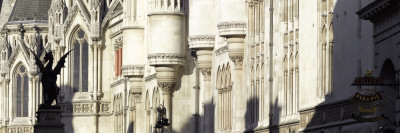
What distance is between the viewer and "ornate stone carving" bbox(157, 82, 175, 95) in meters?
89.8

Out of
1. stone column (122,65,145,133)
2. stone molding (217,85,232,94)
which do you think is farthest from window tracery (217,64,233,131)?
stone column (122,65,145,133)

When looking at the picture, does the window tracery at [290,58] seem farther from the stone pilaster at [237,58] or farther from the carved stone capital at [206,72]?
the carved stone capital at [206,72]

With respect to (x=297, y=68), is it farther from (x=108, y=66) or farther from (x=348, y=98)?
(x=108, y=66)

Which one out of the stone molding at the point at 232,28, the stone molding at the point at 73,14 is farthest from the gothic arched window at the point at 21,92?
the stone molding at the point at 232,28

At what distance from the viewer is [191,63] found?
293 ft

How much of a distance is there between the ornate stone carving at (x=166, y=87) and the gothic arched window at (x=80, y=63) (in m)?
24.0

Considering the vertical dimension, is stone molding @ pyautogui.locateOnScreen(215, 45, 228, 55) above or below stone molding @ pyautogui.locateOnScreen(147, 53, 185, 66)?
above

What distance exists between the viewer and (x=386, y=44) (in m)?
47.6

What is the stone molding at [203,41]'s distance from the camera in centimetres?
8225

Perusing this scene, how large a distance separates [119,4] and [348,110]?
2091 inches

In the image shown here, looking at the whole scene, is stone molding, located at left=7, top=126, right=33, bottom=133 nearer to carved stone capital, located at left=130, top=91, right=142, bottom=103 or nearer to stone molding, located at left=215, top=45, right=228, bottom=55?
carved stone capital, located at left=130, top=91, right=142, bottom=103

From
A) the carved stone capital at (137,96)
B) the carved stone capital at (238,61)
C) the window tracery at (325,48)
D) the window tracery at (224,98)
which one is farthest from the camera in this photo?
the carved stone capital at (137,96)

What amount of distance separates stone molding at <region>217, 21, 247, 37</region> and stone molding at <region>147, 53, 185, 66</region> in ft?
37.7

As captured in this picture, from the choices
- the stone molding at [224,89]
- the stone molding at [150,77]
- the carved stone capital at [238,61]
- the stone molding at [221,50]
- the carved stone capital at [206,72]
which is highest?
the stone molding at [221,50]
